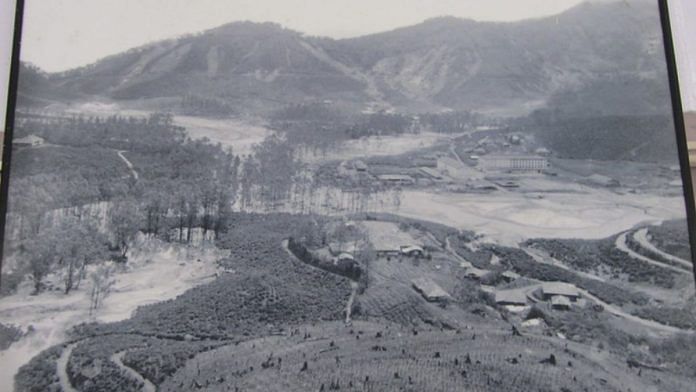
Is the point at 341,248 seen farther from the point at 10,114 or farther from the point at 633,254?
the point at 10,114

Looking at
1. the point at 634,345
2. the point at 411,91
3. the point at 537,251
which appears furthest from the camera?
the point at 411,91

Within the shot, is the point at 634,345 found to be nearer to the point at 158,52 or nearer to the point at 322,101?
the point at 322,101

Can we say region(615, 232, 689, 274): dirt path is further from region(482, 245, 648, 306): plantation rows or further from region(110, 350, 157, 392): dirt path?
region(110, 350, 157, 392): dirt path

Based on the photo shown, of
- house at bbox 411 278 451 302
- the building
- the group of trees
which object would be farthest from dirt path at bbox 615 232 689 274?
the group of trees

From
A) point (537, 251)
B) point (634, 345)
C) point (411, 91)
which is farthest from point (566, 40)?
point (634, 345)

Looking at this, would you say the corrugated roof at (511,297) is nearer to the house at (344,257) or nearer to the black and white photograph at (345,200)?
the black and white photograph at (345,200)

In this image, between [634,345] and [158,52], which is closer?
[634,345]
